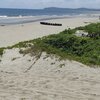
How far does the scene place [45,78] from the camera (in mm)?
11062

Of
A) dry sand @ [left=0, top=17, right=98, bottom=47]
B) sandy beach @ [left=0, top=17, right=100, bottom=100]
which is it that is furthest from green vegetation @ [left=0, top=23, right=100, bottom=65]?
dry sand @ [left=0, top=17, right=98, bottom=47]

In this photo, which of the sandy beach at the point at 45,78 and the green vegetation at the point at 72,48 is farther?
the green vegetation at the point at 72,48

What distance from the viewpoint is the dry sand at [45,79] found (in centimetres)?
916

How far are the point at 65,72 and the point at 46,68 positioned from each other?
89 cm

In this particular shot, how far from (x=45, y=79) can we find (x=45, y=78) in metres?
0.14

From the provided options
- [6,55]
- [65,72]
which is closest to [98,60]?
[65,72]

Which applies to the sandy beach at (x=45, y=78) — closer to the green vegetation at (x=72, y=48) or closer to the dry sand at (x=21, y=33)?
the green vegetation at (x=72, y=48)

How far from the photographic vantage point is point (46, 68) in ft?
40.4

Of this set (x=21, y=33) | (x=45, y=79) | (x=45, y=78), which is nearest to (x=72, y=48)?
(x=45, y=78)

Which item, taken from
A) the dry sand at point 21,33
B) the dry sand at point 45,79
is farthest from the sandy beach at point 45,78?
the dry sand at point 21,33

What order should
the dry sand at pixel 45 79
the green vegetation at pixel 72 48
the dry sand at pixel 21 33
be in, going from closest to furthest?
the dry sand at pixel 45 79
the green vegetation at pixel 72 48
the dry sand at pixel 21 33

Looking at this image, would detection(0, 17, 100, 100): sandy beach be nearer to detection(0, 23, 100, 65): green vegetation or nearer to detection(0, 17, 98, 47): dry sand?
detection(0, 23, 100, 65): green vegetation

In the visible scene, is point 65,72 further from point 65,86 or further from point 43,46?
point 43,46

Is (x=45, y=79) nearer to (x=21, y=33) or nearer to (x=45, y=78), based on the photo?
(x=45, y=78)
